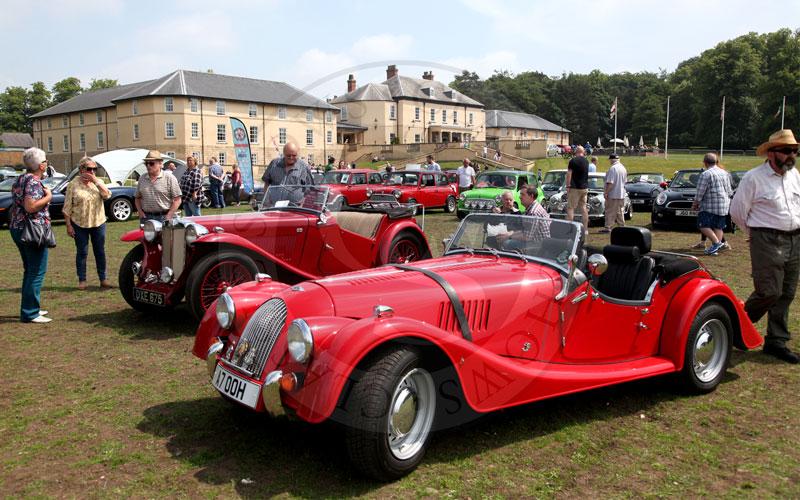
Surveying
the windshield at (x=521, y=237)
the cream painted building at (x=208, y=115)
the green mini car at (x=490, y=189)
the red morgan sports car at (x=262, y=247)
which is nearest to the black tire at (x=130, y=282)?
the red morgan sports car at (x=262, y=247)

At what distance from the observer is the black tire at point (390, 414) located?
10.8 feet

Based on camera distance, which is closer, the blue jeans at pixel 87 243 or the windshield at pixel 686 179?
the blue jeans at pixel 87 243

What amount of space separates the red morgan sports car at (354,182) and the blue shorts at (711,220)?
11.2m

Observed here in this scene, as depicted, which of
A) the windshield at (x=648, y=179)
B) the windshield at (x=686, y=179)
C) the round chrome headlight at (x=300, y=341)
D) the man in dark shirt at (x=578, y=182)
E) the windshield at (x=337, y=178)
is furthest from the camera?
the windshield at (x=648, y=179)

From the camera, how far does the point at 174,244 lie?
285 inches

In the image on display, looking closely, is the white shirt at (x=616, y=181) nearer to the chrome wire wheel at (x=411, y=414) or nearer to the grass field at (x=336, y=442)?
the grass field at (x=336, y=442)

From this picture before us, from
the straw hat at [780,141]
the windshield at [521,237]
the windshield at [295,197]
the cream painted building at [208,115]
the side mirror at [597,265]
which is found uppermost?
the cream painted building at [208,115]

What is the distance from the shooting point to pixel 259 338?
395 centimetres

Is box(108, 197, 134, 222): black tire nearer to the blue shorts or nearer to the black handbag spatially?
the black handbag

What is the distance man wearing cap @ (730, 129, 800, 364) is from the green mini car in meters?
11.5

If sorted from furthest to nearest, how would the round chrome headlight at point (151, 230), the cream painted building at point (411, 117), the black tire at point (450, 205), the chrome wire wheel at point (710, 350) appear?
the cream painted building at point (411, 117) < the black tire at point (450, 205) < the round chrome headlight at point (151, 230) < the chrome wire wheel at point (710, 350)

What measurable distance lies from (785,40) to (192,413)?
89805 mm

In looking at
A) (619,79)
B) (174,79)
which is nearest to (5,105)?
(174,79)

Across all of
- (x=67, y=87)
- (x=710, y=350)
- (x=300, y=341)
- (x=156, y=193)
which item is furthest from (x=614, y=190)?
(x=67, y=87)
